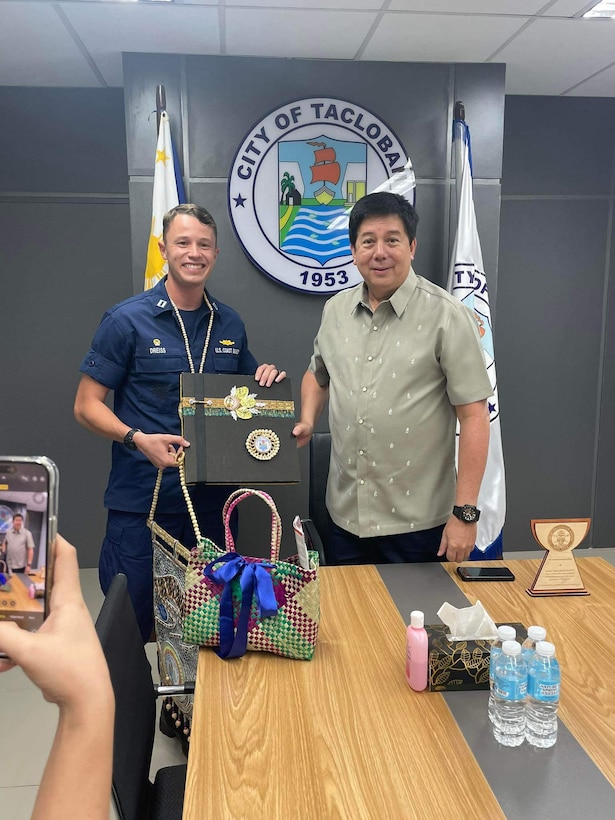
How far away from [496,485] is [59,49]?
3033 millimetres

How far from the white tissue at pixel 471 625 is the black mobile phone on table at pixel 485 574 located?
449 mm

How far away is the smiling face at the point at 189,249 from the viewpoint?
2145 millimetres

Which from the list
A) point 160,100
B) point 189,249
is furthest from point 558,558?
point 160,100

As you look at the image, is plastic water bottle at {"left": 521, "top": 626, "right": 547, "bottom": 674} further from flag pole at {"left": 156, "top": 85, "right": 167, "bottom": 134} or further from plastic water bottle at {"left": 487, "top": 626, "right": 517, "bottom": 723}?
flag pole at {"left": 156, "top": 85, "right": 167, "bottom": 134}

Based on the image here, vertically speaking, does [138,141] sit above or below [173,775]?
above

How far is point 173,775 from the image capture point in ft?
4.71

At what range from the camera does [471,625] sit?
4.27 feet

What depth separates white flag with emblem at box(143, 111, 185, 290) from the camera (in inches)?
112

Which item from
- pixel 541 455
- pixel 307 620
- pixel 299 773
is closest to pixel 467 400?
pixel 307 620

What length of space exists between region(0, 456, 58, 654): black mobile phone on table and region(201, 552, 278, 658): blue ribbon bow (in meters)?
0.69

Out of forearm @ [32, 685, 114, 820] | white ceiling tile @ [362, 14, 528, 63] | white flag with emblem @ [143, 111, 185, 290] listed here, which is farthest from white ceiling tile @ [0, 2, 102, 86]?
forearm @ [32, 685, 114, 820]

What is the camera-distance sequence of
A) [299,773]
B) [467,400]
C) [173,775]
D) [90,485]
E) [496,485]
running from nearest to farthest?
[299,773]
[173,775]
[467,400]
[496,485]
[90,485]

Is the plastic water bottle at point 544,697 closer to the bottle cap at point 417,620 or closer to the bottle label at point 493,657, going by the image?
the bottle label at point 493,657

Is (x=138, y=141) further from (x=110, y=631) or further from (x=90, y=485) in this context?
(x=110, y=631)
